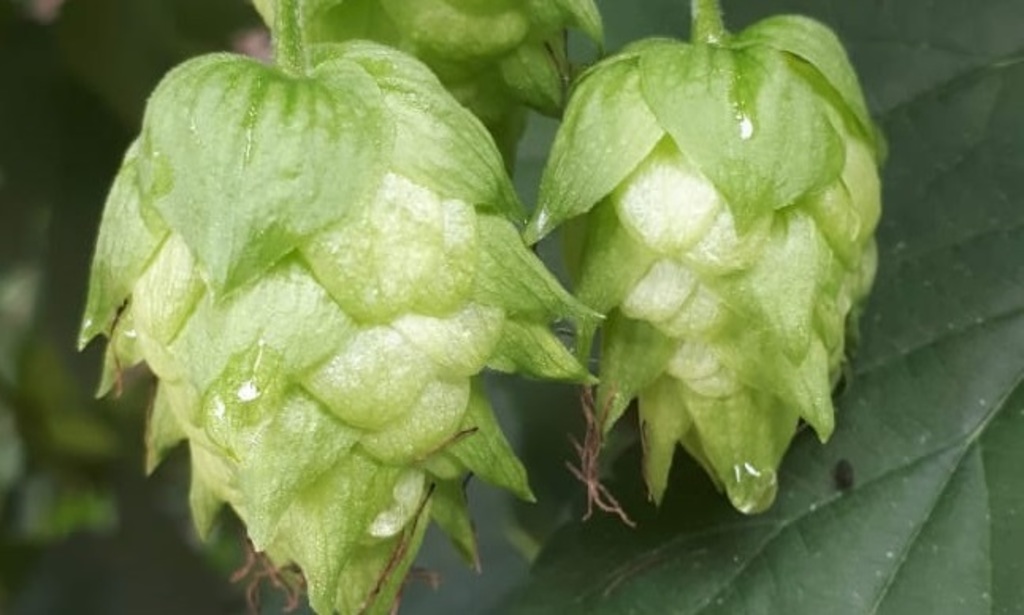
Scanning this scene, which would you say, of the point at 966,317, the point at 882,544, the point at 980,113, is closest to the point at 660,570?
the point at 882,544

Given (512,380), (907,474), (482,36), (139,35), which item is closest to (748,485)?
(907,474)

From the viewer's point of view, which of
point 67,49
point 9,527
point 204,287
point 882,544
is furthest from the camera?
point 9,527

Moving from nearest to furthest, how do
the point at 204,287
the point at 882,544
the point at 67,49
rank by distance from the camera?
the point at 204,287 → the point at 882,544 → the point at 67,49

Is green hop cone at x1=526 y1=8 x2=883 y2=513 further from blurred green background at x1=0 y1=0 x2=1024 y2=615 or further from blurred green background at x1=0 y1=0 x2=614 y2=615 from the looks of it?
blurred green background at x1=0 y1=0 x2=614 y2=615

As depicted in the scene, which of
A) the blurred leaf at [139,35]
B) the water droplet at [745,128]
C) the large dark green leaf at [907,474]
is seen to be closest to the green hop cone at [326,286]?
the water droplet at [745,128]

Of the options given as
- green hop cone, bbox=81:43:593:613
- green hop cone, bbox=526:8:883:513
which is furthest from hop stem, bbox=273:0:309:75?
green hop cone, bbox=526:8:883:513

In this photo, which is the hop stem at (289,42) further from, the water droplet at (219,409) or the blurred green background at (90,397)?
the blurred green background at (90,397)

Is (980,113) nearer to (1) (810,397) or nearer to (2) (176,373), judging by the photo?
(1) (810,397)
